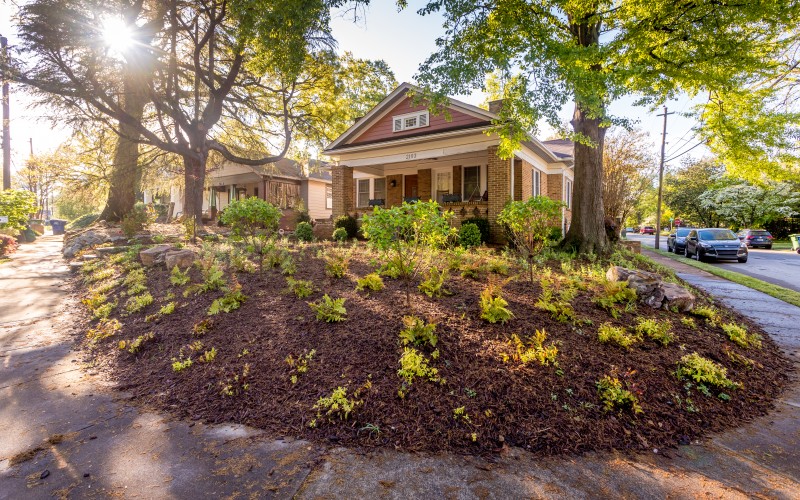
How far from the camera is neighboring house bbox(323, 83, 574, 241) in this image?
12844 millimetres

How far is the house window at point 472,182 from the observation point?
16062 mm

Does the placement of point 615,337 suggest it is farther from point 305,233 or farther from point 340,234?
point 305,233

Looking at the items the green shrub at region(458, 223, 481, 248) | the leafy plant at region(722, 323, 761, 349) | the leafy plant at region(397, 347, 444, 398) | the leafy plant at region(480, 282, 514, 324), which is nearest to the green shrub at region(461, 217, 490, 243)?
the green shrub at region(458, 223, 481, 248)

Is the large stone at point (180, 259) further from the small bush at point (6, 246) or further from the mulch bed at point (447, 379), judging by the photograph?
the small bush at point (6, 246)

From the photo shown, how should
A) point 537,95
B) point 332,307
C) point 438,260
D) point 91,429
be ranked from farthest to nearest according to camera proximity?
point 537,95
point 438,260
point 332,307
point 91,429

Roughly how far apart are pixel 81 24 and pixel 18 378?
1292cm

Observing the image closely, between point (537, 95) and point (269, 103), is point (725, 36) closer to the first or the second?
point (537, 95)

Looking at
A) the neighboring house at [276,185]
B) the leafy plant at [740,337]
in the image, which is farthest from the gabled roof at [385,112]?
the leafy plant at [740,337]

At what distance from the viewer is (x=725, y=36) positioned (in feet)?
26.2

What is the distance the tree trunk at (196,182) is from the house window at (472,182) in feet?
37.5

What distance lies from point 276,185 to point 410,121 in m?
13.5

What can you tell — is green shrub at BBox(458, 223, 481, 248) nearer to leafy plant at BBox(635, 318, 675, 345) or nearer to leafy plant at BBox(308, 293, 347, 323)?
leafy plant at BBox(635, 318, 675, 345)

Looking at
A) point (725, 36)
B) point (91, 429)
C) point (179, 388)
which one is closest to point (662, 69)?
point (725, 36)

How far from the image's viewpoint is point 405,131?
1533 centimetres
